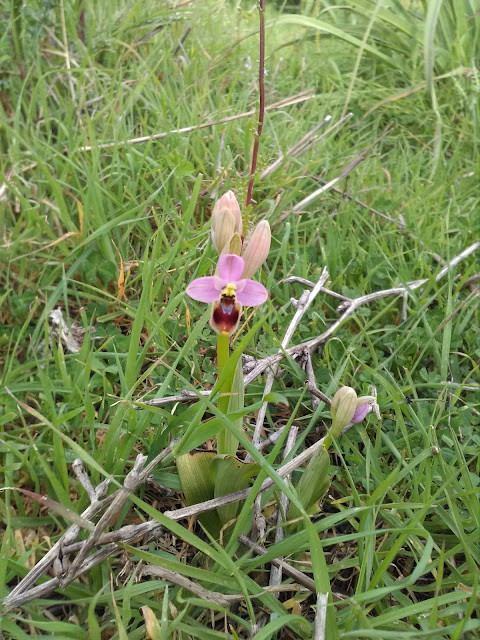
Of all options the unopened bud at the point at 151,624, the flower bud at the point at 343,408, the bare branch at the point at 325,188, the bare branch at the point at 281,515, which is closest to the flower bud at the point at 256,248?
the flower bud at the point at 343,408

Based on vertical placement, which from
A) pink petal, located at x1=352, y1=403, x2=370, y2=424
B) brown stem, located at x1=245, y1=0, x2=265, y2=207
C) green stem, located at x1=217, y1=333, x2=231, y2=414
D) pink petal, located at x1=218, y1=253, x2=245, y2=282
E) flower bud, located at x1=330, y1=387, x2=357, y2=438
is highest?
brown stem, located at x1=245, y1=0, x2=265, y2=207

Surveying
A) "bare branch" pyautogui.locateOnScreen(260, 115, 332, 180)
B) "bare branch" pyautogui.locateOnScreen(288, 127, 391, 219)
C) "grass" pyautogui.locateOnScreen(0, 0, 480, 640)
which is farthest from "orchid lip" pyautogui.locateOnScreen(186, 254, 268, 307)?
"bare branch" pyautogui.locateOnScreen(260, 115, 332, 180)

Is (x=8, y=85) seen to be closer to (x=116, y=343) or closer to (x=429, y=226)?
(x=116, y=343)

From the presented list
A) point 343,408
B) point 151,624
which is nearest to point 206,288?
point 343,408

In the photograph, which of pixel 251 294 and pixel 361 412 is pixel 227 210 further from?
pixel 361 412

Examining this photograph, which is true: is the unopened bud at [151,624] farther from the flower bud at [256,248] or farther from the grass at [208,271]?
the flower bud at [256,248]

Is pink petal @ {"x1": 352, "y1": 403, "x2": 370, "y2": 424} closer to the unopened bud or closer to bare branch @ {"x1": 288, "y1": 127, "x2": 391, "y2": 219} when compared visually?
the unopened bud

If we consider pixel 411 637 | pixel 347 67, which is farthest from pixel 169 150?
pixel 411 637
